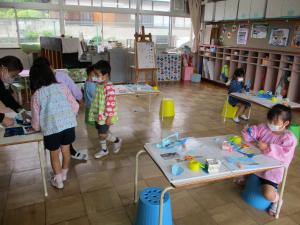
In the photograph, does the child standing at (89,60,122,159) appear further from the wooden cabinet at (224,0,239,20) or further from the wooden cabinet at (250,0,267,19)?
the wooden cabinet at (224,0,239,20)

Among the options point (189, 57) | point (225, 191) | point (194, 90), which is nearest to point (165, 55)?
point (189, 57)

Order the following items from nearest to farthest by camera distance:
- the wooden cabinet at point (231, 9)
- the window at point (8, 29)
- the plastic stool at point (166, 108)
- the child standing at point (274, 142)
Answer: the child standing at point (274, 142) → the plastic stool at point (166, 108) → the window at point (8, 29) → the wooden cabinet at point (231, 9)

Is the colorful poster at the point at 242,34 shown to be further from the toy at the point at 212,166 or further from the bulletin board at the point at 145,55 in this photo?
the toy at the point at 212,166

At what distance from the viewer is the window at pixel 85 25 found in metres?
7.23

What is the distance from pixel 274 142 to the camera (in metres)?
1.99

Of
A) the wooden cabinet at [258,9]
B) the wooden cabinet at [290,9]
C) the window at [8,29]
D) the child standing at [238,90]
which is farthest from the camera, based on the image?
the window at [8,29]

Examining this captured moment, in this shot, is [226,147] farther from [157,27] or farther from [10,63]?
[157,27]

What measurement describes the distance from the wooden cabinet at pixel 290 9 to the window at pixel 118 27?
4.21 metres

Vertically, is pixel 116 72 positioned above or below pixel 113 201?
above

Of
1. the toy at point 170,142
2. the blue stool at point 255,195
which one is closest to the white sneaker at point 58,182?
the toy at point 170,142

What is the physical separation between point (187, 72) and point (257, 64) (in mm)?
2399

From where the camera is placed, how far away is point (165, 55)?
25.4 ft

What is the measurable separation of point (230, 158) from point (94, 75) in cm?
169

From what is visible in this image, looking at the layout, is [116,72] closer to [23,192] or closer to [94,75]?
[94,75]
